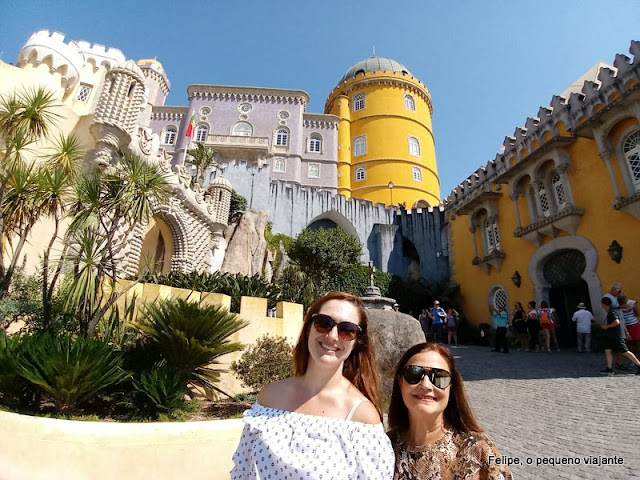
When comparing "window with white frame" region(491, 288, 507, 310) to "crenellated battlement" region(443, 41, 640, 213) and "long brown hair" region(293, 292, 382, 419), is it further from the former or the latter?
"long brown hair" region(293, 292, 382, 419)

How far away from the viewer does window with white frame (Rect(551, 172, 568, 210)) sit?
44.6 feet

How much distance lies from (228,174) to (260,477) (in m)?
22.7

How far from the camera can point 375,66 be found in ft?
116

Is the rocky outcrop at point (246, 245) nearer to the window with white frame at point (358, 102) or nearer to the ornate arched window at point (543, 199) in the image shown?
the ornate arched window at point (543, 199)

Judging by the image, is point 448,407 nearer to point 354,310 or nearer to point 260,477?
point 354,310

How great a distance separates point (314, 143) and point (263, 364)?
28.7 metres

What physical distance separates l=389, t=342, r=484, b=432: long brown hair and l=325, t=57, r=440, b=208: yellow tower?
94.9ft

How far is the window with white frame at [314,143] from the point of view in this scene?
3212cm

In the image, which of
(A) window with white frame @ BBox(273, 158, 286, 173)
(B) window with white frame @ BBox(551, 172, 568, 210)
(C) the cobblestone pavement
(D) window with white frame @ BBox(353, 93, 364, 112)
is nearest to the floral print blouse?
(C) the cobblestone pavement

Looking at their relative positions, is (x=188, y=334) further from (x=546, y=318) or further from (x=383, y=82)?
(x=383, y=82)

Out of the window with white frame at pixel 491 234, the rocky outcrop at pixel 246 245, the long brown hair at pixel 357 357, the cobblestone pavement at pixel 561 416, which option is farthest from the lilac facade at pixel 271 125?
the long brown hair at pixel 357 357

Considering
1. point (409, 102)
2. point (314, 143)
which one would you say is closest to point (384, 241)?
point (314, 143)

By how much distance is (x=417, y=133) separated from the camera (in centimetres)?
3344

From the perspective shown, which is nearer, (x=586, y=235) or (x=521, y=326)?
(x=521, y=326)
